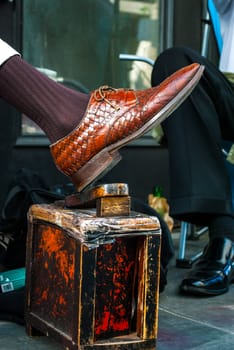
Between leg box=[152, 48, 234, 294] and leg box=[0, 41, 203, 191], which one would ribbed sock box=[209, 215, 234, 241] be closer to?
leg box=[152, 48, 234, 294]

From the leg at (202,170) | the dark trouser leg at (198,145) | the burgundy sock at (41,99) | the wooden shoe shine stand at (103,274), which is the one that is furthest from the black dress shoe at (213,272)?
the burgundy sock at (41,99)

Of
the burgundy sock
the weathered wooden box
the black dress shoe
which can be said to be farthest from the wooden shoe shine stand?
the black dress shoe

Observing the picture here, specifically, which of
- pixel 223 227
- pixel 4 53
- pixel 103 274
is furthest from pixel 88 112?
pixel 223 227

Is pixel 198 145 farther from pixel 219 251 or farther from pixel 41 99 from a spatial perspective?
pixel 41 99

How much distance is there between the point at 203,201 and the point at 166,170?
1432mm

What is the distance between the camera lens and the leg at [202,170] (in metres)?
1.89

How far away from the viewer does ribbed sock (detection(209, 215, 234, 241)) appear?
1941 mm

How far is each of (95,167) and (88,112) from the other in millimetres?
127

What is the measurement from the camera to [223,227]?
1.94 m

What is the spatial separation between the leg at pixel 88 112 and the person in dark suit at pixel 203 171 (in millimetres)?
536

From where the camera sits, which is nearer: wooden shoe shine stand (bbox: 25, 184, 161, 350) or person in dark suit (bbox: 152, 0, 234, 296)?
wooden shoe shine stand (bbox: 25, 184, 161, 350)

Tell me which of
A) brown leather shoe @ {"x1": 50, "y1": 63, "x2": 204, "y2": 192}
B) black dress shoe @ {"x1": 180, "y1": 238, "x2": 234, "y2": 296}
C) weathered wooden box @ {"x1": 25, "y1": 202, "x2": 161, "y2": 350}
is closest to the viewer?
weathered wooden box @ {"x1": 25, "y1": 202, "x2": 161, "y2": 350}

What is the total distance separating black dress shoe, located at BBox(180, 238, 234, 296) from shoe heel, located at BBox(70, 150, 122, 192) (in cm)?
60

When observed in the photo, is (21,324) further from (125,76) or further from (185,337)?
(125,76)
